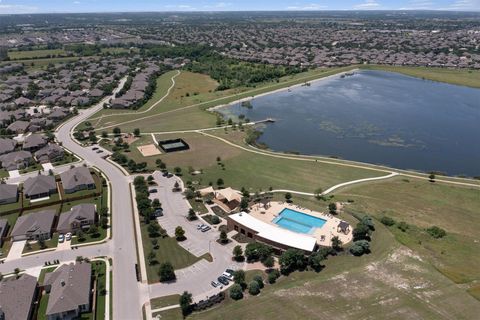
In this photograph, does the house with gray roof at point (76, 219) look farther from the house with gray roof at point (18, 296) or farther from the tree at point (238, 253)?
the tree at point (238, 253)

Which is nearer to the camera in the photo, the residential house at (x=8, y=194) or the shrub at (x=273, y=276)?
the shrub at (x=273, y=276)

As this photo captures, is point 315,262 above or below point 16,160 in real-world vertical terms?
below

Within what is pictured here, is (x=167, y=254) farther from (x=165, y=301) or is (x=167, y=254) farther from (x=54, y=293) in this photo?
(x=54, y=293)

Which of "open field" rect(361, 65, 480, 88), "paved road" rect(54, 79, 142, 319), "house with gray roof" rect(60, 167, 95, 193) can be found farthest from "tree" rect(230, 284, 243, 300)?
"open field" rect(361, 65, 480, 88)

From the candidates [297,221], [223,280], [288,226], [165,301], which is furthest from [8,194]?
[297,221]

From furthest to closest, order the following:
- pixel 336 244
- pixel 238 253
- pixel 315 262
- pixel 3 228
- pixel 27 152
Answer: pixel 27 152 < pixel 3 228 < pixel 336 244 < pixel 238 253 < pixel 315 262

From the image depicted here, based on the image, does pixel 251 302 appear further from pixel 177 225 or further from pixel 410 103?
pixel 410 103

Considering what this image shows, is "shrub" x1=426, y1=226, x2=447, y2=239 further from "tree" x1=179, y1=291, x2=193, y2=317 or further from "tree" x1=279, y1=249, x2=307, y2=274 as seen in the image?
"tree" x1=179, y1=291, x2=193, y2=317

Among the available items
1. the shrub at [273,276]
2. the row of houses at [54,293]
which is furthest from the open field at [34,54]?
the shrub at [273,276]
